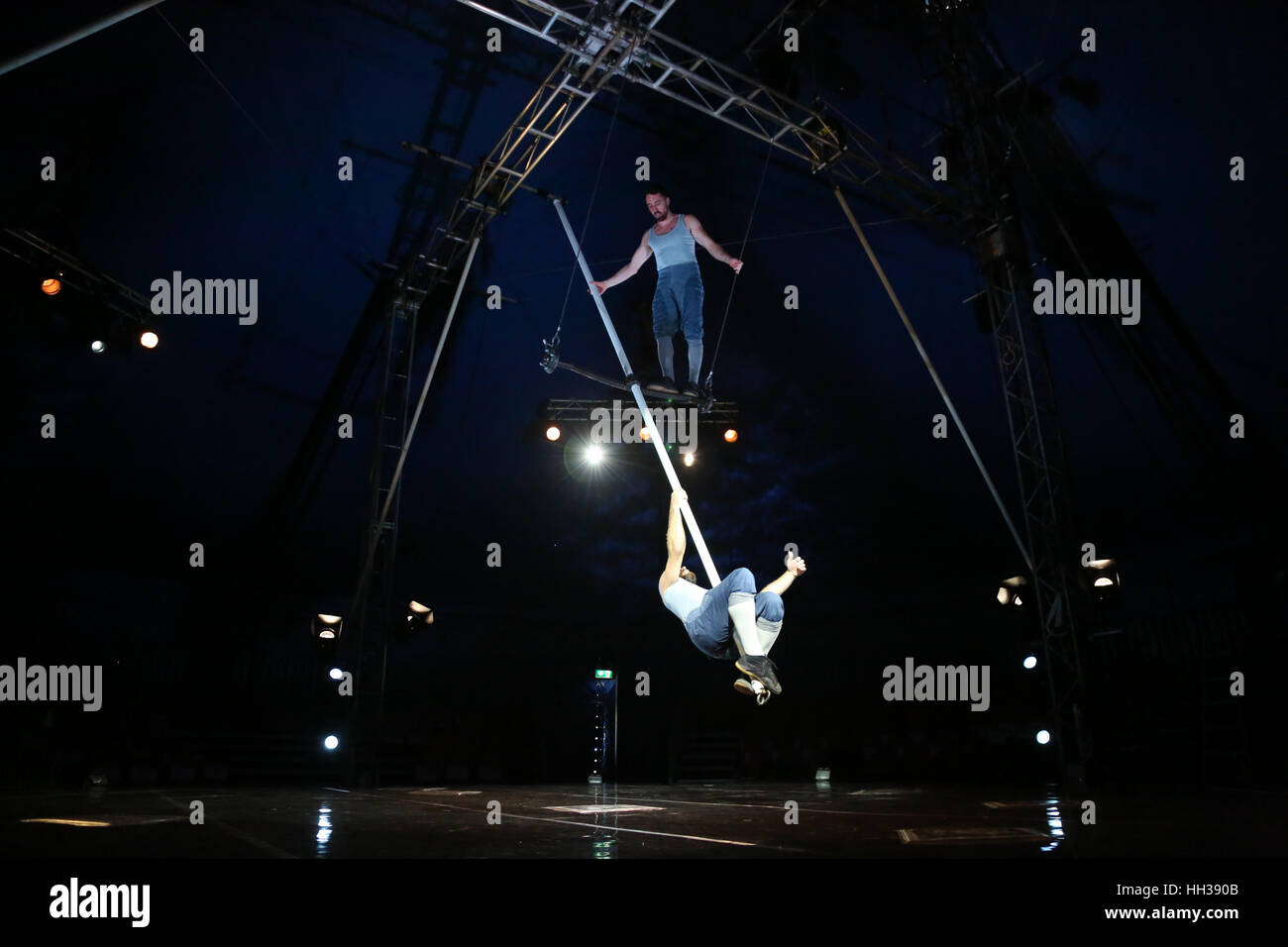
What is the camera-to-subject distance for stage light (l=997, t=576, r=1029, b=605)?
884 cm

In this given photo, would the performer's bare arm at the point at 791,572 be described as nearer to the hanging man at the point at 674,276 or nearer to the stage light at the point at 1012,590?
the hanging man at the point at 674,276

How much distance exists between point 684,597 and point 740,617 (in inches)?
27.0

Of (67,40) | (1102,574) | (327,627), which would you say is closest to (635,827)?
(67,40)

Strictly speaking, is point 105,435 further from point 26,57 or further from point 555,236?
point 26,57

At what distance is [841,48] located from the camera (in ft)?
28.5

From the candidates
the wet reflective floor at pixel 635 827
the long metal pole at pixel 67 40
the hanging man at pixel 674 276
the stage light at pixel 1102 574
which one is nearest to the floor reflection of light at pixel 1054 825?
the wet reflective floor at pixel 635 827

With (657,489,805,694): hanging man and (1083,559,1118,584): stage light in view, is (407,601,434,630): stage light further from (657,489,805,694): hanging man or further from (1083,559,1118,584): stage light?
(1083,559,1118,584): stage light

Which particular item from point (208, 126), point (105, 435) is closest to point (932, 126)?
point (208, 126)

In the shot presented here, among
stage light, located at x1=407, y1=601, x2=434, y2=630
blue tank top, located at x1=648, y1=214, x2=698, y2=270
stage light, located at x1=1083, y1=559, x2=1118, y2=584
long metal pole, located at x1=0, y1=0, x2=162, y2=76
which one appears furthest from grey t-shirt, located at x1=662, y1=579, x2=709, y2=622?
stage light, located at x1=407, y1=601, x2=434, y2=630

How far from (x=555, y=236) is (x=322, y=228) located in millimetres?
2784

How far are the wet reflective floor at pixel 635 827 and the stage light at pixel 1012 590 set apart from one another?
213 cm

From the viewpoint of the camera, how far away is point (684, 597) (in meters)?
5.43

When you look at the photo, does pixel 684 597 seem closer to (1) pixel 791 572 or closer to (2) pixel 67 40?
(1) pixel 791 572

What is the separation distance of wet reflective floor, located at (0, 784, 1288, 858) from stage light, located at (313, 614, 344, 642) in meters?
2.41
